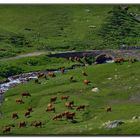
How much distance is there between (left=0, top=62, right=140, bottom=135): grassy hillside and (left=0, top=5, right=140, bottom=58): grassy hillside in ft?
73.4

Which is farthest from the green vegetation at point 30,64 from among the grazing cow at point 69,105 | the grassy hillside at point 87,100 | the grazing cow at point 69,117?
the grazing cow at point 69,117

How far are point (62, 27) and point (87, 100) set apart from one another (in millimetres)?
51134

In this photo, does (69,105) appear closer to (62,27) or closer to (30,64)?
(30,64)

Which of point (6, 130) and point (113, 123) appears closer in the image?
point (113, 123)

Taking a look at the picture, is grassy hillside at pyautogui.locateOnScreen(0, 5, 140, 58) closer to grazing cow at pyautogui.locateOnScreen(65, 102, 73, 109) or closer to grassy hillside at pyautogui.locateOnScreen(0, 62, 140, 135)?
grassy hillside at pyautogui.locateOnScreen(0, 62, 140, 135)

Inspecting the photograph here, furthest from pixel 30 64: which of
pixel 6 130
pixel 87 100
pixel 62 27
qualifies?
pixel 6 130

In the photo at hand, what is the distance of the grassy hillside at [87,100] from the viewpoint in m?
54.6

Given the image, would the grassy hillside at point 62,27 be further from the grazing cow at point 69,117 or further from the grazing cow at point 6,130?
the grazing cow at point 6,130

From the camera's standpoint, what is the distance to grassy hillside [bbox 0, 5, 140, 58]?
340 feet

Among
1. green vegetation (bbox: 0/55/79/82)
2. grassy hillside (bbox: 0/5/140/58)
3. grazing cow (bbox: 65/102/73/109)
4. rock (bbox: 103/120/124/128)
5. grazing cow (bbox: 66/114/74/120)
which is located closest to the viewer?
rock (bbox: 103/120/124/128)

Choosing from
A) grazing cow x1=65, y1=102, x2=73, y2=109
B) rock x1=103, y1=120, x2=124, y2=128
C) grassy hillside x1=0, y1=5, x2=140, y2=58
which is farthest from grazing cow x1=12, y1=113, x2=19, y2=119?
grassy hillside x1=0, y1=5, x2=140, y2=58

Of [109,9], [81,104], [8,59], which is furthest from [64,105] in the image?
[109,9]

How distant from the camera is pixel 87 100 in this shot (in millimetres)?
64562

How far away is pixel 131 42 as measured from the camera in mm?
105938
